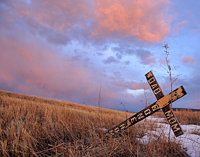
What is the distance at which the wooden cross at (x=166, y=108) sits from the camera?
9.38 ft

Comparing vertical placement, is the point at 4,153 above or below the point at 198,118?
below

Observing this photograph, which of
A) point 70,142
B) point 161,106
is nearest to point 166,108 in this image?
point 161,106

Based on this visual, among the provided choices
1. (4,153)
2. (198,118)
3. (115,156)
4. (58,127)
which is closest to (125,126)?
(115,156)

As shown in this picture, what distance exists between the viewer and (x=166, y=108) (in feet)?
9.84

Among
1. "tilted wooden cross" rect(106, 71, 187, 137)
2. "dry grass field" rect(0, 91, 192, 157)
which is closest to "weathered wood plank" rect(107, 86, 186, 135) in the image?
"tilted wooden cross" rect(106, 71, 187, 137)

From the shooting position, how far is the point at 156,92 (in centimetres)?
312

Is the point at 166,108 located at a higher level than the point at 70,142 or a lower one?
higher

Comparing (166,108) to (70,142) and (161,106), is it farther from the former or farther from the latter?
(70,142)

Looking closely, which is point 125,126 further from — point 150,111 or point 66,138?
point 66,138

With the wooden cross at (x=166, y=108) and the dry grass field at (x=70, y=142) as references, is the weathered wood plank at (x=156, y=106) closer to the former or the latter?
the wooden cross at (x=166, y=108)

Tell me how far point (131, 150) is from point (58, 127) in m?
2.12

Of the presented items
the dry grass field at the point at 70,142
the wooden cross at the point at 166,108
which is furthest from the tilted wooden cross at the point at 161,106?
the dry grass field at the point at 70,142

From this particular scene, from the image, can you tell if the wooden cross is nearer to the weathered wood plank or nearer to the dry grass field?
the weathered wood plank

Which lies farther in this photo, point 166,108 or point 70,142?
point 166,108
